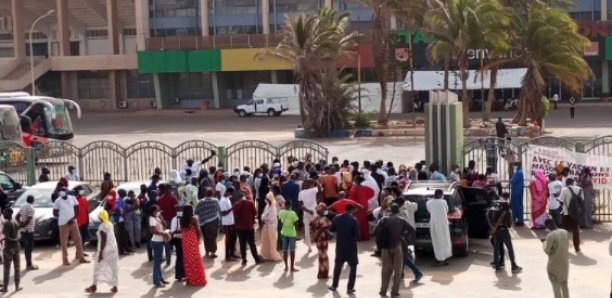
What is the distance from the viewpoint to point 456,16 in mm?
37938

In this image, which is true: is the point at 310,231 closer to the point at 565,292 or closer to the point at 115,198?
the point at 115,198

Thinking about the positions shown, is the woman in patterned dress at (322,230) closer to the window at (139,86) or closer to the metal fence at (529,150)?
the metal fence at (529,150)

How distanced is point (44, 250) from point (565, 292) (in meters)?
10.7

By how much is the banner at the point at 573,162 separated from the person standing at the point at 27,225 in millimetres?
10518

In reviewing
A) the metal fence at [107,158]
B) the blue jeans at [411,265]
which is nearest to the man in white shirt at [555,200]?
the blue jeans at [411,265]

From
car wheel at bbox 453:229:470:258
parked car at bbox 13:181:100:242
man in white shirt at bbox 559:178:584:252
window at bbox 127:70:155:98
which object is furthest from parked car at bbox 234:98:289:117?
man in white shirt at bbox 559:178:584:252

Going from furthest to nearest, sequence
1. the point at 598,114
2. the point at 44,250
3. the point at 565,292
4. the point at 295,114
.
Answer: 1. the point at 295,114
2. the point at 598,114
3. the point at 44,250
4. the point at 565,292

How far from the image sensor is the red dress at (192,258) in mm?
14305

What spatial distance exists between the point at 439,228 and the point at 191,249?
406cm

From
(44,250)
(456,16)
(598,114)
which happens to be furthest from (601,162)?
(598,114)

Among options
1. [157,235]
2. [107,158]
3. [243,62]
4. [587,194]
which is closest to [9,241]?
[157,235]

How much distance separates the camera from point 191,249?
14312mm

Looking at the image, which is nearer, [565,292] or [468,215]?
[565,292]

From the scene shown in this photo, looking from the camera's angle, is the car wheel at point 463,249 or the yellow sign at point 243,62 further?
the yellow sign at point 243,62
